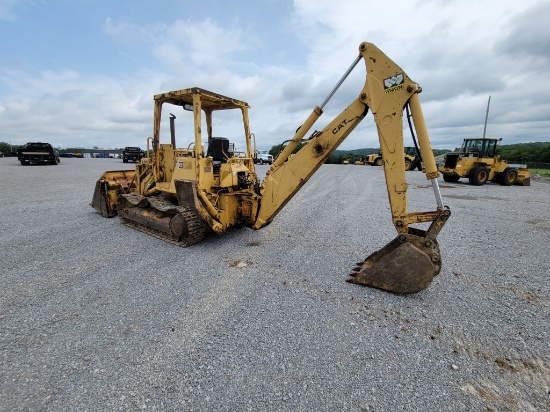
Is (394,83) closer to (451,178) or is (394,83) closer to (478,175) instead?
(478,175)

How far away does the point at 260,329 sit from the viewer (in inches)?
114

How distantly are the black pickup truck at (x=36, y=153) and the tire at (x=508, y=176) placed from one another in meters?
31.4

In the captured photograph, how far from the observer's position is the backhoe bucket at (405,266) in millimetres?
3416

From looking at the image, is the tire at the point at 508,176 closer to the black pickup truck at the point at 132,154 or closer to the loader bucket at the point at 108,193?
the loader bucket at the point at 108,193

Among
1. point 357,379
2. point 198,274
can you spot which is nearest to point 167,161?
point 198,274

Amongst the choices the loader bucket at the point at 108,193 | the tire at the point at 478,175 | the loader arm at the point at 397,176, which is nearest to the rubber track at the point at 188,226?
the loader bucket at the point at 108,193

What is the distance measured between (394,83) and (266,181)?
2459mm

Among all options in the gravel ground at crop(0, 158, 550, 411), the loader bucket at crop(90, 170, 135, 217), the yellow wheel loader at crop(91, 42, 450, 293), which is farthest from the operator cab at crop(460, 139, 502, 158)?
the loader bucket at crop(90, 170, 135, 217)

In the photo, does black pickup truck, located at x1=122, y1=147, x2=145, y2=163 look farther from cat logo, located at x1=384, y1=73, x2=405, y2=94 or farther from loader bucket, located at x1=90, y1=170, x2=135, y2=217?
cat logo, located at x1=384, y1=73, x2=405, y2=94

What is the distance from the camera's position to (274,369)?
2389 millimetres

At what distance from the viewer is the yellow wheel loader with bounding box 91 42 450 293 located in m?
3.57

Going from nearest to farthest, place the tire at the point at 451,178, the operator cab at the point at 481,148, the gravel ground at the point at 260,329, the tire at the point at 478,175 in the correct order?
1. the gravel ground at the point at 260,329
2. the tire at the point at 478,175
3. the operator cab at the point at 481,148
4. the tire at the point at 451,178

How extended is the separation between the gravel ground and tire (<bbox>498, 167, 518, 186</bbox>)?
42.7 ft

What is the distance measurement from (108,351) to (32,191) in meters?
11.5
